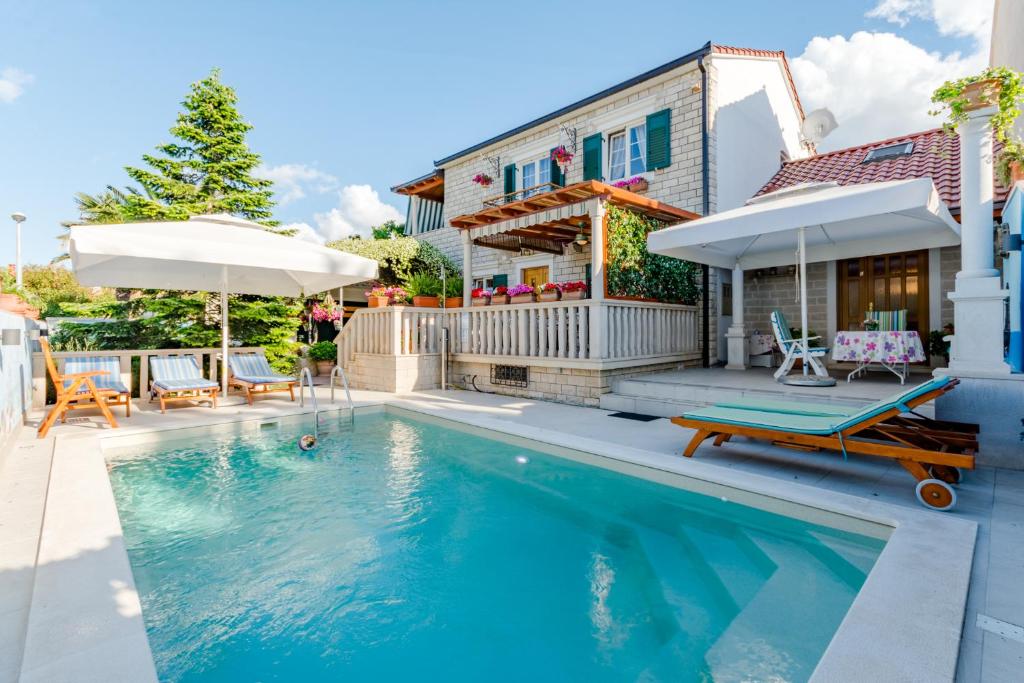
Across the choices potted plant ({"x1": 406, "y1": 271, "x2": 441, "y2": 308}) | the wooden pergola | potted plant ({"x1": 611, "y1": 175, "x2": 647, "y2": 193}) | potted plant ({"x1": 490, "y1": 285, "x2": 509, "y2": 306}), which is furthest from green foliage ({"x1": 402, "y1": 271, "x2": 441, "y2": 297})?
potted plant ({"x1": 611, "y1": 175, "x2": 647, "y2": 193})

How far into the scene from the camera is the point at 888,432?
361cm

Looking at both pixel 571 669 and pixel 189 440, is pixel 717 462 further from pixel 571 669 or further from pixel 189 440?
pixel 189 440

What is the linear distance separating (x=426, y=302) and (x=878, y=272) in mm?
8369

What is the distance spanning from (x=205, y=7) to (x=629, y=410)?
11807mm

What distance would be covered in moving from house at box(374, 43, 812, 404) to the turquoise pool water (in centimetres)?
367

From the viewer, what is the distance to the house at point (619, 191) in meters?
7.54

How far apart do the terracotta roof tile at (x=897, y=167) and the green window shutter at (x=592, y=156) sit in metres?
3.57

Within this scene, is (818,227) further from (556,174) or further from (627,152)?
(556,174)

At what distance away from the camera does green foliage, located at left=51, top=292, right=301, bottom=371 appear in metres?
9.84

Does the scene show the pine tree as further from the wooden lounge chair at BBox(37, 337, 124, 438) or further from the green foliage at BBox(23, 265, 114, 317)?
the green foliage at BBox(23, 265, 114, 317)

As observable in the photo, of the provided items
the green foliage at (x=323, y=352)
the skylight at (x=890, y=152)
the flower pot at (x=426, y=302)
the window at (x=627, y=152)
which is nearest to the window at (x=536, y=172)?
the window at (x=627, y=152)

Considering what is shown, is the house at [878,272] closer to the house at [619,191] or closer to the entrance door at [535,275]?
the house at [619,191]

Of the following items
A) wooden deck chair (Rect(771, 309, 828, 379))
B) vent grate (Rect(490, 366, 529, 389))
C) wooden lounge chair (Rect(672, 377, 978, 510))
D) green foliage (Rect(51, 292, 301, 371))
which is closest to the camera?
wooden lounge chair (Rect(672, 377, 978, 510))

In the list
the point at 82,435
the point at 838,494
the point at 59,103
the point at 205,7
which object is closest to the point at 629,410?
the point at 838,494
